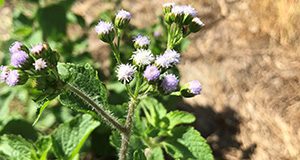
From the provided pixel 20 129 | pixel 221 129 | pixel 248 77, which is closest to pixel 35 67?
pixel 20 129

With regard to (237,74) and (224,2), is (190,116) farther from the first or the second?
(224,2)

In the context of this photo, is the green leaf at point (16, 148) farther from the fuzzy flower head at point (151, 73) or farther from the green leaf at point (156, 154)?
the fuzzy flower head at point (151, 73)

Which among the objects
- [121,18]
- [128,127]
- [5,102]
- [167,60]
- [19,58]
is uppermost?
[5,102]

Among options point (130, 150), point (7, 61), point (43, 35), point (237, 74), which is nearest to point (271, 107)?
point (237, 74)

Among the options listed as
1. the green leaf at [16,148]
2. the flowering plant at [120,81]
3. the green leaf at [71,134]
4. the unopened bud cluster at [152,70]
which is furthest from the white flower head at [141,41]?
the green leaf at [16,148]

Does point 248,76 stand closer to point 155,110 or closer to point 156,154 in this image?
point 155,110

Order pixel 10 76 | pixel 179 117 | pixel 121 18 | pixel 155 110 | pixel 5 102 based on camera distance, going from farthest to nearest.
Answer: pixel 5 102 → pixel 155 110 → pixel 179 117 → pixel 121 18 → pixel 10 76
